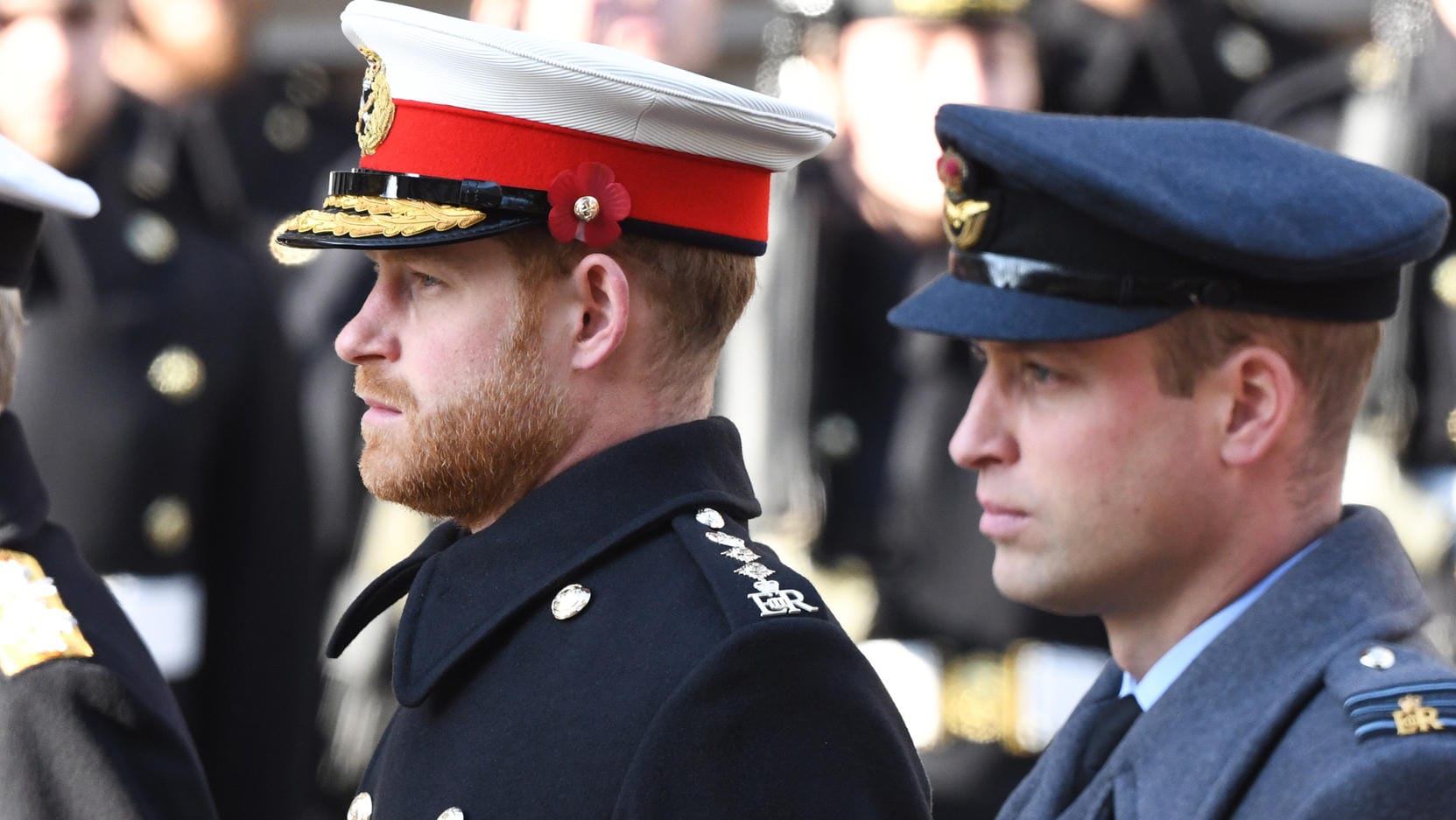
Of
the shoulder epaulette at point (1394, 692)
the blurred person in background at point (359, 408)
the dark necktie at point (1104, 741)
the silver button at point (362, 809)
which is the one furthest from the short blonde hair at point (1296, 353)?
the blurred person in background at point (359, 408)

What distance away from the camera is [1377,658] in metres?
2.01

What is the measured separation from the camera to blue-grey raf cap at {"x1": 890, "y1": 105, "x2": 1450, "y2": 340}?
82.0 inches

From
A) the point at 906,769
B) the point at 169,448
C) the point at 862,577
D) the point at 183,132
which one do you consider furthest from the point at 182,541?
the point at 906,769

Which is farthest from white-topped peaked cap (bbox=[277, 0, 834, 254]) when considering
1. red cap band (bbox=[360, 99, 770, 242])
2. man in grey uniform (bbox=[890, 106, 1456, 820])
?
man in grey uniform (bbox=[890, 106, 1456, 820])

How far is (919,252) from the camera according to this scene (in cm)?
597

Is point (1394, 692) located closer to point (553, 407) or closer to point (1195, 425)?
point (1195, 425)

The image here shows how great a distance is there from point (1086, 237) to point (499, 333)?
27.3 inches

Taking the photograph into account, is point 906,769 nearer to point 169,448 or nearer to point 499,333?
point 499,333

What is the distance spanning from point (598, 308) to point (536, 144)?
21 centimetres

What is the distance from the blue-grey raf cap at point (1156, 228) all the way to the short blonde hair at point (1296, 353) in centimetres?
2

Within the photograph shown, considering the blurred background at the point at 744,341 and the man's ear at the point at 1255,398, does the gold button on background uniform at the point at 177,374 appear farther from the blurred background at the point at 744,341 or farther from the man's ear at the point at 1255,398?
the man's ear at the point at 1255,398

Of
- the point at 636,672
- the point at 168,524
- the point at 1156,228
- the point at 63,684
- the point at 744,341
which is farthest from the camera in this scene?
the point at 744,341

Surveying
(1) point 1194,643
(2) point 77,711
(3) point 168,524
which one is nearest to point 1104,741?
(1) point 1194,643

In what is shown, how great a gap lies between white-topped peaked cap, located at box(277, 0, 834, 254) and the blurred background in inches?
90.4
